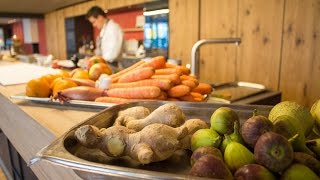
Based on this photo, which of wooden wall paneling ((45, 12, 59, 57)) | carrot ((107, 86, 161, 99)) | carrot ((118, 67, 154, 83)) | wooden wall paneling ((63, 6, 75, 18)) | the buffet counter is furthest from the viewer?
wooden wall paneling ((45, 12, 59, 57))

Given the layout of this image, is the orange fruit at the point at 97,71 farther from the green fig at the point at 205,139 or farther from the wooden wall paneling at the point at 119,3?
the wooden wall paneling at the point at 119,3

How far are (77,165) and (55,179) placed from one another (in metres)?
0.52

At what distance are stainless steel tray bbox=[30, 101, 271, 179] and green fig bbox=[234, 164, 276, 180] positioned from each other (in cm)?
8

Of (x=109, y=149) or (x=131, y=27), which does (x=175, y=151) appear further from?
(x=131, y=27)

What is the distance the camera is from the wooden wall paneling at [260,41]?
240cm

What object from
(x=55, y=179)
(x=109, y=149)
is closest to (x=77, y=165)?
(x=109, y=149)

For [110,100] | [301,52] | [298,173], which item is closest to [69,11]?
[301,52]

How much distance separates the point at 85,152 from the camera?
19.2 inches

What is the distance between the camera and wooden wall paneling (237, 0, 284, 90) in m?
2.40

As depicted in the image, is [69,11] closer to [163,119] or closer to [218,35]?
[218,35]

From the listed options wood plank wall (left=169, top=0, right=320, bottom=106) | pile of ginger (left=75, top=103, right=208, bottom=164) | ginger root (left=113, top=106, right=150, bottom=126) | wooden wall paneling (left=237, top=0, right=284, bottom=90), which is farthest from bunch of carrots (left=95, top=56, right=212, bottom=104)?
wooden wall paneling (left=237, top=0, right=284, bottom=90)

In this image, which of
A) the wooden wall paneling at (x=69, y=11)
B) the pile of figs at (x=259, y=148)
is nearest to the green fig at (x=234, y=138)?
the pile of figs at (x=259, y=148)

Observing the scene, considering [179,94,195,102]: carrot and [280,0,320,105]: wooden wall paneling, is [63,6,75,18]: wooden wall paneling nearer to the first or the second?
[280,0,320,105]: wooden wall paneling

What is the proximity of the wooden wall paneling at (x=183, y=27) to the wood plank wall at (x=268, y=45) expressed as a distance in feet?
0.19
